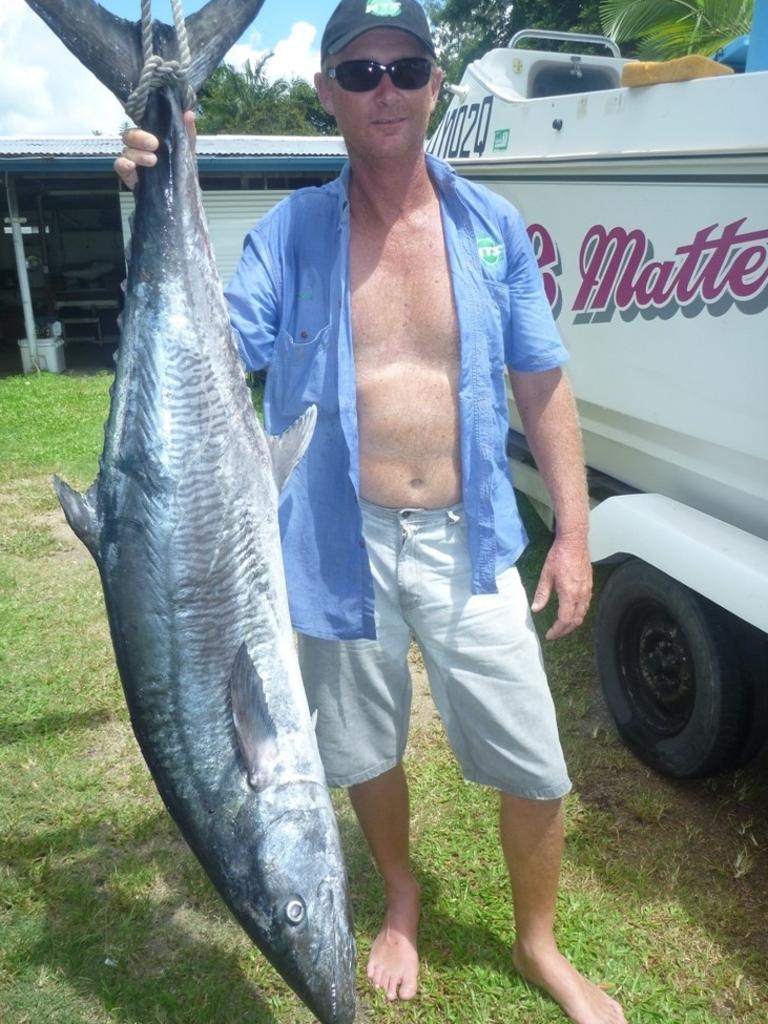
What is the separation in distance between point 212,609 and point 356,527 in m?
0.46

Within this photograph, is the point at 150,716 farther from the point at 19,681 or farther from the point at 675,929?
the point at 19,681

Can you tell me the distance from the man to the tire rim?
109cm

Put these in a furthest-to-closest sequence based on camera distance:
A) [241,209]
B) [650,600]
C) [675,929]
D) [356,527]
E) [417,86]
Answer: [241,209] → [650,600] → [675,929] → [356,527] → [417,86]

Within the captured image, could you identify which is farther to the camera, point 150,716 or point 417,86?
point 417,86

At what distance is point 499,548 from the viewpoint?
2240 millimetres

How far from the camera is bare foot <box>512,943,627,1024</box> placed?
2.39 metres

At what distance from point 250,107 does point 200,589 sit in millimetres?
45560

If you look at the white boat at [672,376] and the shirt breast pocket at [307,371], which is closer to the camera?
the shirt breast pocket at [307,371]

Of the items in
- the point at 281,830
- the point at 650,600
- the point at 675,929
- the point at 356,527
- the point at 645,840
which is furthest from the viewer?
the point at 650,600

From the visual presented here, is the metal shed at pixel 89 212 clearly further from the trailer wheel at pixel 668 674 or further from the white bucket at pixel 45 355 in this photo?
the trailer wheel at pixel 668 674

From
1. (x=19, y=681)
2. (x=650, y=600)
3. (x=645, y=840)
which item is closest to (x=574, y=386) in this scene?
(x=650, y=600)

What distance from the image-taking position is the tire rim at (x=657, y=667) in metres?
3.28

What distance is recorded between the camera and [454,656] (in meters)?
2.25

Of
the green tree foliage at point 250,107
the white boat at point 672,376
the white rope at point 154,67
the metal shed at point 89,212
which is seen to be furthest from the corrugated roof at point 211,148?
the green tree foliage at point 250,107
